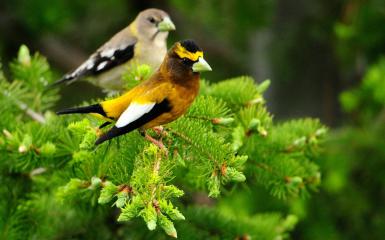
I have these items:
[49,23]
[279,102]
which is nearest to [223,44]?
[279,102]

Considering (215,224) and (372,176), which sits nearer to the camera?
(215,224)

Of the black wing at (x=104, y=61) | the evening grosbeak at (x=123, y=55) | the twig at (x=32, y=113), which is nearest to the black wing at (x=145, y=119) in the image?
the twig at (x=32, y=113)

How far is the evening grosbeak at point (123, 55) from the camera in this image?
577cm

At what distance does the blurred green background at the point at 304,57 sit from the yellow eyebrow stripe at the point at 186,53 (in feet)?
9.92

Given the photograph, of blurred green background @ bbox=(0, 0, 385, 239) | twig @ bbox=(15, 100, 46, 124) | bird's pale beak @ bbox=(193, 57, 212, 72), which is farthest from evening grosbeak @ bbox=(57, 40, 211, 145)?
blurred green background @ bbox=(0, 0, 385, 239)

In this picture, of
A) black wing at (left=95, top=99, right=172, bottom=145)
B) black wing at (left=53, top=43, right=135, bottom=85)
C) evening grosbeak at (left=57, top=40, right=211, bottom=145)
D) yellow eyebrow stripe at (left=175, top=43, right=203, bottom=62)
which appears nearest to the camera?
black wing at (left=95, top=99, right=172, bottom=145)

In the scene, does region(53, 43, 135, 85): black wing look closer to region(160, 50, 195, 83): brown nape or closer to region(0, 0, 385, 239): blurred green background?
region(0, 0, 385, 239): blurred green background

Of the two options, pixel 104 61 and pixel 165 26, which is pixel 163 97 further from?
pixel 165 26

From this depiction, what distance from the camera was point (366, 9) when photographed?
7164 millimetres

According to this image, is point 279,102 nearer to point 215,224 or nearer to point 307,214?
point 307,214

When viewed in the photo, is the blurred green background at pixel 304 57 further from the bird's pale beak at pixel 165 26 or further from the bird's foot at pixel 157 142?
the bird's foot at pixel 157 142

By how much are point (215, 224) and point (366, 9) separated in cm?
364

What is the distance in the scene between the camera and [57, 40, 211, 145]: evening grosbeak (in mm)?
3570

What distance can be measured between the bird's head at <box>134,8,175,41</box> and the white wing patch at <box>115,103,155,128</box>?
2.41 metres
